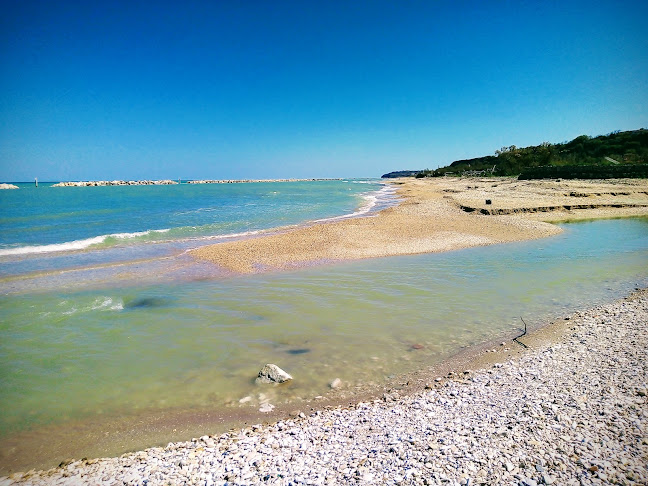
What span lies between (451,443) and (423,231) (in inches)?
664

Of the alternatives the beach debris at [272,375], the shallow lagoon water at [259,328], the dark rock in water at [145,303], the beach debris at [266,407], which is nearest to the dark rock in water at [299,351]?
the shallow lagoon water at [259,328]

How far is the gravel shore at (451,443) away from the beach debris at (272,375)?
40.9 inches

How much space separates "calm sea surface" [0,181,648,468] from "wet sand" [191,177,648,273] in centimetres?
152

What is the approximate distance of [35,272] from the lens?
14.3 meters

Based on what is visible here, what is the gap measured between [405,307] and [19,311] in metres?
10.7

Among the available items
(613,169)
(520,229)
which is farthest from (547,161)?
(520,229)

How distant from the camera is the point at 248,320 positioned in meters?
8.41

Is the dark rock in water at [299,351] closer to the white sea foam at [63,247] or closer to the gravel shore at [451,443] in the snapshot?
the gravel shore at [451,443]

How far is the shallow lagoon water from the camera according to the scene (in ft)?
18.7

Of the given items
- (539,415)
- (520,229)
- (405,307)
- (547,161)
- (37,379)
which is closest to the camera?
(539,415)

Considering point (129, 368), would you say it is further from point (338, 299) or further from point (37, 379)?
point (338, 299)

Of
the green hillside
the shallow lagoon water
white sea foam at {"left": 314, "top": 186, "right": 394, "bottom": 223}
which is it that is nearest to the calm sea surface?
the shallow lagoon water

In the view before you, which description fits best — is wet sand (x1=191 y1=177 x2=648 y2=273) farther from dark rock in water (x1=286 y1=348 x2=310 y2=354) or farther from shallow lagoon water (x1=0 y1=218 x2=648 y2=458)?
dark rock in water (x1=286 y1=348 x2=310 y2=354)

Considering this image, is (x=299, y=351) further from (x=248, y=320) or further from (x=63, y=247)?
(x=63, y=247)
